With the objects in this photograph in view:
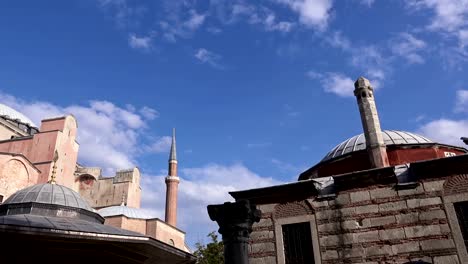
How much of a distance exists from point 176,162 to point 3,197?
1550 centimetres

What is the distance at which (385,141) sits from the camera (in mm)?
14062

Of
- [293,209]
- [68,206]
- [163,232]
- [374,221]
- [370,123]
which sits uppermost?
[370,123]

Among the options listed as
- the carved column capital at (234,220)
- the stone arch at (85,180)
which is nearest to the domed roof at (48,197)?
the carved column capital at (234,220)

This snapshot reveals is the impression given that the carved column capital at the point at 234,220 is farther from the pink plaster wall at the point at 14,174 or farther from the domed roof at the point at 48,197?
the pink plaster wall at the point at 14,174

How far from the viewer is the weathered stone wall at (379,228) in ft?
29.9

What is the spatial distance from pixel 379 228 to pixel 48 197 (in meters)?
8.88

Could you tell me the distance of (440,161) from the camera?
953 centimetres

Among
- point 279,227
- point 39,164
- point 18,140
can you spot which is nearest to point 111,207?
point 39,164

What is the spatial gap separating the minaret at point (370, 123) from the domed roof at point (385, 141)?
1.56 metres

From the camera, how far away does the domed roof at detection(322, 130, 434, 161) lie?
45.9ft

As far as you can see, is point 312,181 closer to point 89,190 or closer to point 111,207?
point 111,207

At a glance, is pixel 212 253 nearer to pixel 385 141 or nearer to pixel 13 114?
→ pixel 385 141

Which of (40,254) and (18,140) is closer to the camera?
(40,254)

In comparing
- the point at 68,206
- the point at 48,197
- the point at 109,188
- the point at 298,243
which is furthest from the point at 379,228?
the point at 109,188
